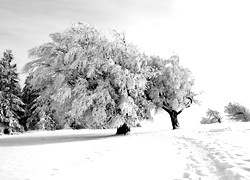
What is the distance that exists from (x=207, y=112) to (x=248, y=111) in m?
10.4

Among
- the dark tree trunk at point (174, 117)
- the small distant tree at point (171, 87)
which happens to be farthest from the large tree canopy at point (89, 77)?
the dark tree trunk at point (174, 117)

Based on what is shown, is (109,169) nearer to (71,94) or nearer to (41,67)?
(71,94)

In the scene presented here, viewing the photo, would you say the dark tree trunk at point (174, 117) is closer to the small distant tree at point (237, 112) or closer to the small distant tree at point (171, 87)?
the small distant tree at point (171, 87)

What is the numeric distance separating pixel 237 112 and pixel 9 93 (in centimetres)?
5170

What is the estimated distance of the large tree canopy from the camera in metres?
17.8

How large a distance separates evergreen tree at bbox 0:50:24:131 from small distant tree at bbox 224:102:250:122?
160 ft

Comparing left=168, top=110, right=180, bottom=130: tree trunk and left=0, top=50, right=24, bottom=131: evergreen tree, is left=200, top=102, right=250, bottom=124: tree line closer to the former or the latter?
left=168, top=110, right=180, bottom=130: tree trunk

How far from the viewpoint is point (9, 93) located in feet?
110

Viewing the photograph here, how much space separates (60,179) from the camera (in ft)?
19.8

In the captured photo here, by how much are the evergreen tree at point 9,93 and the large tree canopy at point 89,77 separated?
1461 cm

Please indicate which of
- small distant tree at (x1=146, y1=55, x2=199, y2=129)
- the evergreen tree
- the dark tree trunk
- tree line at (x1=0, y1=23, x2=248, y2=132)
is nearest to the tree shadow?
tree line at (x1=0, y1=23, x2=248, y2=132)

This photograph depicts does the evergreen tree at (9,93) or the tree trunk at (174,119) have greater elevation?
the evergreen tree at (9,93)

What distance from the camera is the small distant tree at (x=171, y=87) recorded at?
2422cm

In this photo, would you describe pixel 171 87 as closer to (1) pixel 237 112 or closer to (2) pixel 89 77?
(2) pixel 89 77
